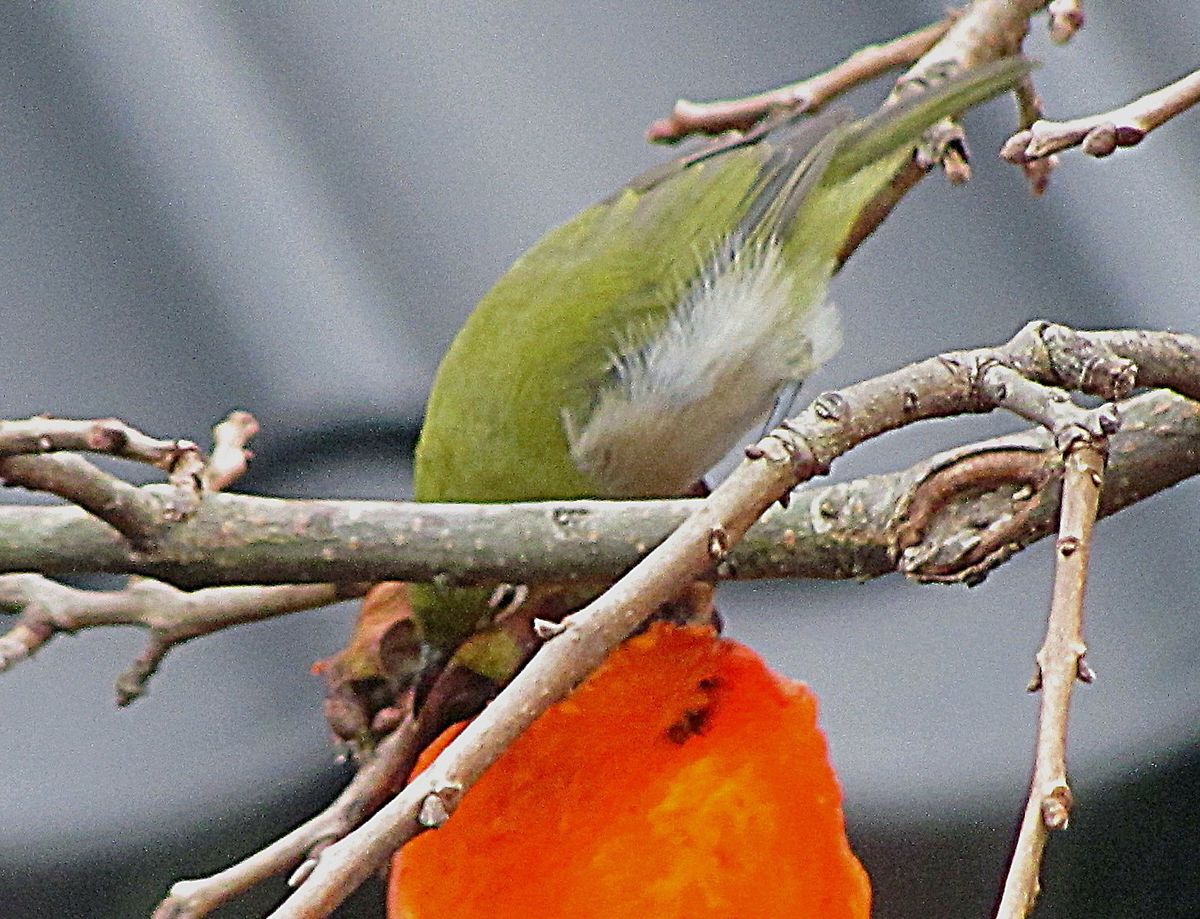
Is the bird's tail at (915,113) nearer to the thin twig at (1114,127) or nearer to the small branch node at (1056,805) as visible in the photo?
the thin twig at (1114,127)

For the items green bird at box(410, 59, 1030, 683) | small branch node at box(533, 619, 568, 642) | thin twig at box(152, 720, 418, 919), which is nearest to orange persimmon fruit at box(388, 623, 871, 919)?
thin twig at box(152, 720, 418, 919)

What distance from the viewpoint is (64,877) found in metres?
0.97

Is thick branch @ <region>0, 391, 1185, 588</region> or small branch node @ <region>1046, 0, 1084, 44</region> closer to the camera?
thick branch @ <region>0, 391, 1185, 588</region>

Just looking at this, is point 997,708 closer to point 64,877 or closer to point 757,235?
point 757,235

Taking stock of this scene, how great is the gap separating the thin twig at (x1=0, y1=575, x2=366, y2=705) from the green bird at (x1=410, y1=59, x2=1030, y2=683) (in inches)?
7.4

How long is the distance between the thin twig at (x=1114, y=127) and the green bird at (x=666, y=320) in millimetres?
536

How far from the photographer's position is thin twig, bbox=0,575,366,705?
2.37 ft

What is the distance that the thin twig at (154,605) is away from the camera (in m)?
0.72

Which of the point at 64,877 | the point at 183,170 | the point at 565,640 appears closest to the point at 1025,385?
the point at 565,640

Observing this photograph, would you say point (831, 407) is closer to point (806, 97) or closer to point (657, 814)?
point (657, 814)

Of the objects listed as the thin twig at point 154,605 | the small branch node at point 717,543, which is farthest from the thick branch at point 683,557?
the thin twig at point 154,605

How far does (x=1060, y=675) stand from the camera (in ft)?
1.22

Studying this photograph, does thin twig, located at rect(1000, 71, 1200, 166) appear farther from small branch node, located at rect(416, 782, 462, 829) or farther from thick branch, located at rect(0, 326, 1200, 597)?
small branch node, located at rect(416, 782, 462, 829)

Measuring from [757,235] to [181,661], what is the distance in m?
0.57
